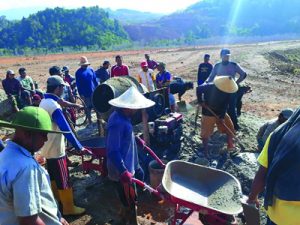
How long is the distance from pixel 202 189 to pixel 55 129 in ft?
6.57

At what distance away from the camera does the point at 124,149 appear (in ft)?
14.2

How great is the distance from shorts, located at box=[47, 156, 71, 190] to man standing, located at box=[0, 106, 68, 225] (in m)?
2.36

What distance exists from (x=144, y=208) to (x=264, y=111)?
764cm

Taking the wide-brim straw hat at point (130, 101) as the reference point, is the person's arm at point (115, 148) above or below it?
below

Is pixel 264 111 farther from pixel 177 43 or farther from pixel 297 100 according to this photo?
pixel 177 43

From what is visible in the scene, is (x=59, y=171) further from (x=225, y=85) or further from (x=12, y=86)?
(x=12, y=86)

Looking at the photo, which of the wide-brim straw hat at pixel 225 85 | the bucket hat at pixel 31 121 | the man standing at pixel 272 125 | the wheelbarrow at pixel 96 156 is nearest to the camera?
the bucket hat at pixel 31 121

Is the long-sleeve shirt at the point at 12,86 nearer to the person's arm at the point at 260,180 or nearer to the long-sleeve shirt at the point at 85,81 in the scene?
the long-sleeve shirt at the point at 85,81

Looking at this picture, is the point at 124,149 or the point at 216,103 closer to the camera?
the point at 124,149

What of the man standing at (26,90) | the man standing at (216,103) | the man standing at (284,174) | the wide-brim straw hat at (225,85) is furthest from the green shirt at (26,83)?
the man standing at (284,174)

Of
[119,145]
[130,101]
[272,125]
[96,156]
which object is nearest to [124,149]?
[119,145]

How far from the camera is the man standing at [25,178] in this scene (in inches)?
85.0

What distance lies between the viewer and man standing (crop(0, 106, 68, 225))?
2160 mm

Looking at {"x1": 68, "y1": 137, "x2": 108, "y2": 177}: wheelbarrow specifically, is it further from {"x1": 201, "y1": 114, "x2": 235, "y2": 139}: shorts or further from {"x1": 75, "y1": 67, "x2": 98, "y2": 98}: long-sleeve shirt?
{"x1": 75, "y1": 67, "x2": 98, "y2": 98}: long-sleeve shirt
